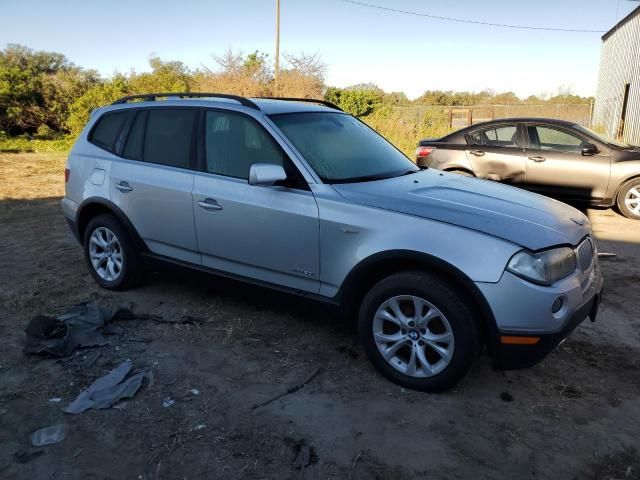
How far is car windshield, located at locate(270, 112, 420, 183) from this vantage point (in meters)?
3.69

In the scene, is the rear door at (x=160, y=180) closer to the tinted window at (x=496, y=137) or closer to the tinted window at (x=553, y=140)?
the tinted window at (x=496, y=137)

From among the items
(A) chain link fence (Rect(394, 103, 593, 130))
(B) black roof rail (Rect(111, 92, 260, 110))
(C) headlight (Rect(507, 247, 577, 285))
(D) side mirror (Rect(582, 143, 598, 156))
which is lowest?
(C) headlight (Rect(507, 247, 577, 285))

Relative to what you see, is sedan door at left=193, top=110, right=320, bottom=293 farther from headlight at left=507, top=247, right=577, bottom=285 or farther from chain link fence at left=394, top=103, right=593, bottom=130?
chain link fence at left=394, top=103, right=593, bottom=130

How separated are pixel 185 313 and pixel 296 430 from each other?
6.33 feet

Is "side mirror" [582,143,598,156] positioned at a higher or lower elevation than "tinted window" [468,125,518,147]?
lower

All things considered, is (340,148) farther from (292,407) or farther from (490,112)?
(490,112)

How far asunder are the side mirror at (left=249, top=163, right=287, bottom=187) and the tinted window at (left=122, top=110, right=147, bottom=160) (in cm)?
159

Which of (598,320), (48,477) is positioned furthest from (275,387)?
(598,320)

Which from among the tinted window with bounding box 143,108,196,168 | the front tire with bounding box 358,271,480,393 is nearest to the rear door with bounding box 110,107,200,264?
the tinted window with bounding box 143,108,196,168

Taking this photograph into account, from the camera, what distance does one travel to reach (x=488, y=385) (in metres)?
3.33

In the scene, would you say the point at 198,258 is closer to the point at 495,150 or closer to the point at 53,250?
the point at 53,250

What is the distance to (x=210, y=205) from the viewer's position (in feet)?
12.8

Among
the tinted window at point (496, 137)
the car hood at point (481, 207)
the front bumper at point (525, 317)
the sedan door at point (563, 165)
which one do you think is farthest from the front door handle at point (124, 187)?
the sedan door at point (563, 165)

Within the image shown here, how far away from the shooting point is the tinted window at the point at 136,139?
15.0 ft
